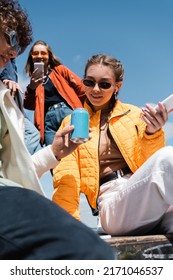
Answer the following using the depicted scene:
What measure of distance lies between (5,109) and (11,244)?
0.73 metres

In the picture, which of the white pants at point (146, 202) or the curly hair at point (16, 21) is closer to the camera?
the curly hair at point (16, 21)

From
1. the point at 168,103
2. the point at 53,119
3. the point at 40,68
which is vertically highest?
the point at 168,103

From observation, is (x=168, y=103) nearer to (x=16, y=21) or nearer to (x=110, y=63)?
(x=110, y=63)

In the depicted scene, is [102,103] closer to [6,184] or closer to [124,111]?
[124,111]

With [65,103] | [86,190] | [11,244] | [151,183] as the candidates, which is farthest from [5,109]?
[65,103]

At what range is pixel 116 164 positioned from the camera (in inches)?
114

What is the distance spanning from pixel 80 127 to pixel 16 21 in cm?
75

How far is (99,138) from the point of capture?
2998mm

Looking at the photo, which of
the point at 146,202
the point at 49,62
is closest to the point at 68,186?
the point at 146,202

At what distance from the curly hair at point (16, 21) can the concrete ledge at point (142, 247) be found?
114 centimetres

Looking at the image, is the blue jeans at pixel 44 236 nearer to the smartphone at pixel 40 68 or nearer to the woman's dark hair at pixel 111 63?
the woman's dark hair at pixel 111 63

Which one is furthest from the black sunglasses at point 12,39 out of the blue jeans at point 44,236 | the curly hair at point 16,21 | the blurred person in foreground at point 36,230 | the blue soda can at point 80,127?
the blue jeans at point 44,236

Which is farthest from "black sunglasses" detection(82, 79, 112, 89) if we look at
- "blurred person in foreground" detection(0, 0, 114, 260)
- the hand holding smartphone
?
"blurred person in foreground" detection(0, 0, 114, 260)

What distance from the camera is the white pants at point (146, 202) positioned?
215 cm
